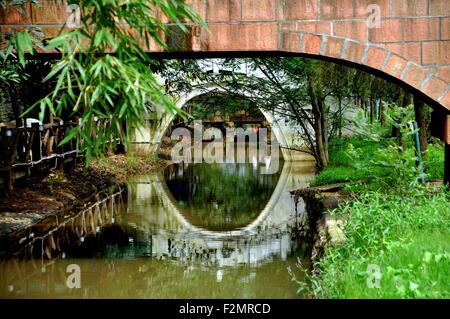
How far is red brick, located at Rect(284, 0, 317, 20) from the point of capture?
6.76 meters

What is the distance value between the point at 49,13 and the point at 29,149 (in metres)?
5.18

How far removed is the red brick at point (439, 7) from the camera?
6781mm

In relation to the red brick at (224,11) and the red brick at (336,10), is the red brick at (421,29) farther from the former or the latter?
the red brick at (224,11)

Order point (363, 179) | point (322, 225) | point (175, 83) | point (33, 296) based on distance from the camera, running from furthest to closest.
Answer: point (175, 83)
point (363, 179)
point (322, 225)
point (33, 296)

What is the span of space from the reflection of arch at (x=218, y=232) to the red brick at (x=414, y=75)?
3.49 meters

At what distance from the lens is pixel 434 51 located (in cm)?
677

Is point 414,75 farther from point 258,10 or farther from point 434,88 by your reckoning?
point 258,10

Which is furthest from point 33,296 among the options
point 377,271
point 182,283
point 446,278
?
point 446,278

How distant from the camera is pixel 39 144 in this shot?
12.2 metres

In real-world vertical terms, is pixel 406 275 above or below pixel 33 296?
above

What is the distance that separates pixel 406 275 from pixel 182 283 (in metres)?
2.61

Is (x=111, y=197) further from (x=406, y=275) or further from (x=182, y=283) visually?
(x=406, y=275)

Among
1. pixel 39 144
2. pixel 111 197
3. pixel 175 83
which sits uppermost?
pixel 175 83
